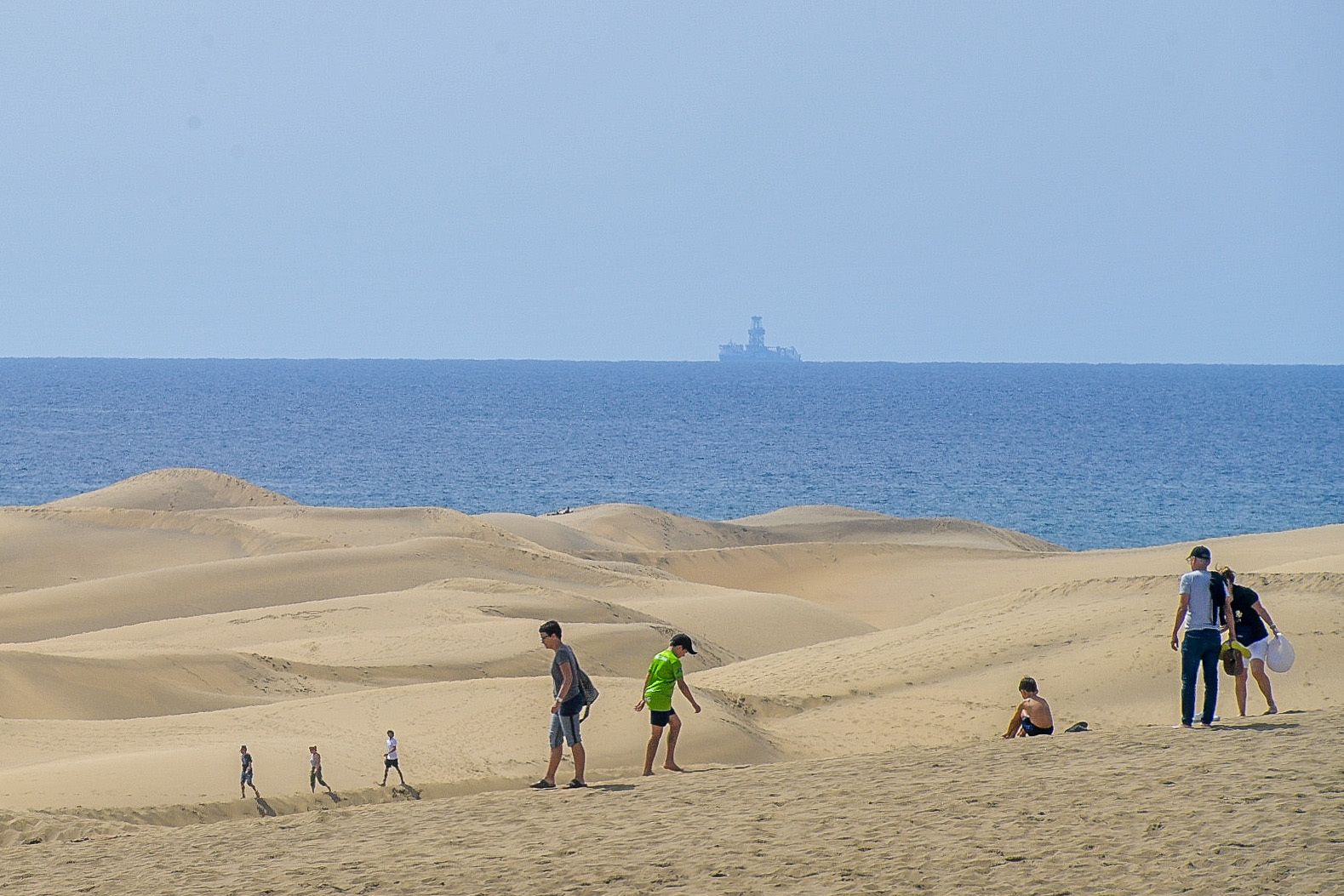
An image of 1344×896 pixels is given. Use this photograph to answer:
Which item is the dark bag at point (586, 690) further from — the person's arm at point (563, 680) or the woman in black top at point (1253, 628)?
the woman in black top at point (1253, 628)

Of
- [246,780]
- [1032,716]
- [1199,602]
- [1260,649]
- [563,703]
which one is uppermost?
[1199,602]

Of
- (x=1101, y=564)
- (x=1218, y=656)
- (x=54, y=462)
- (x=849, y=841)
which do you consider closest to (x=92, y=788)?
(x=849, y=841)

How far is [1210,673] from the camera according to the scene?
38.0 ft

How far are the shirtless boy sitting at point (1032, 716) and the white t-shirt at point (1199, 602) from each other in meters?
1.63

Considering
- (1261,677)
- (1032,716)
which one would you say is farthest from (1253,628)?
(1032,716)

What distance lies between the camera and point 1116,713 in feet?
53.1

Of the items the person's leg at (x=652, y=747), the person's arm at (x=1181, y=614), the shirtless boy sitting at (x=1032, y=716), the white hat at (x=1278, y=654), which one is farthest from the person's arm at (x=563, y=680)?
the white hat at (x=1278, y=654)

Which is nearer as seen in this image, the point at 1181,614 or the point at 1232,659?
the point at 1181,614

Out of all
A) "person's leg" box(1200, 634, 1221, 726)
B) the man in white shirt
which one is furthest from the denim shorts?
"person's leg" box(1200, 634, 1221, 726)

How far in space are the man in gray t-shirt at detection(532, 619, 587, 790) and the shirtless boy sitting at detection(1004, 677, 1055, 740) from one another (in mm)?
3683

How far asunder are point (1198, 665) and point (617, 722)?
19.7 feet

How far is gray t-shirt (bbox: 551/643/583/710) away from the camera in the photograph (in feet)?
35.9

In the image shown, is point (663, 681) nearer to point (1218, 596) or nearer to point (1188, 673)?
point (1188, 673)

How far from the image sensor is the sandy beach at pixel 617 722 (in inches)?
344
